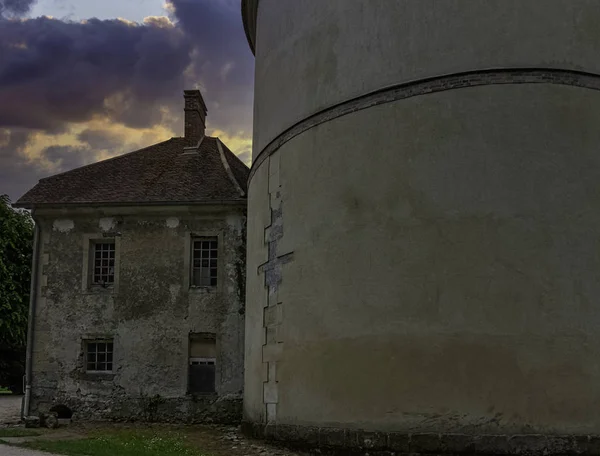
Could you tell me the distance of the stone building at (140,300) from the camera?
1641 cm

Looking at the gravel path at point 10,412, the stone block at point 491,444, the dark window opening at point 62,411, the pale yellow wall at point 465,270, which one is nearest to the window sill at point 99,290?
the dark window opening at point 62,411

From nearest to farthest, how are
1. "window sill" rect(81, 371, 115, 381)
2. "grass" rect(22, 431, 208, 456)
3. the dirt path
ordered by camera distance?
"grass" rect(22, 431, 208, 456) → the dirt path → "window sill" rect(81, 371, 115, 381)

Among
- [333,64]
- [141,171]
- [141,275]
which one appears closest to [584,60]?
[333,64]

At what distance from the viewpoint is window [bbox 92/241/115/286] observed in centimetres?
1731

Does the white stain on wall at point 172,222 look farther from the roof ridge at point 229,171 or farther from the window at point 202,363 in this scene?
the window at point 202,363

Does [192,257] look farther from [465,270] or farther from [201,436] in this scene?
[465,270]

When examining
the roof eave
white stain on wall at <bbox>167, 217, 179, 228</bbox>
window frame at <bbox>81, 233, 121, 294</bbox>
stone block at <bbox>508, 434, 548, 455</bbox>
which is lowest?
stone block at <bbox>508, 434, 548, 455</bbox>

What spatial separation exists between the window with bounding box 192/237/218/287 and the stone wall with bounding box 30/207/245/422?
0.80 feet

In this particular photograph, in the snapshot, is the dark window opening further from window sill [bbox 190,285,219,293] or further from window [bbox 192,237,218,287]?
window [bbox 192,237,218,287]

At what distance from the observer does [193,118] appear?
67.5ft

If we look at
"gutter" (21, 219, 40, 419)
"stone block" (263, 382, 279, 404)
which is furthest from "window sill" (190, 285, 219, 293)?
"stone block" (263, 382, 279, 404)

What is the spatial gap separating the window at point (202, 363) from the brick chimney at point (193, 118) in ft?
20.1

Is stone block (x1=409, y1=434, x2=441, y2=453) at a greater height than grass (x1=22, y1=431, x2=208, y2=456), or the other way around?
stone block (x1=409, y1=434, x2=441, y2=453)

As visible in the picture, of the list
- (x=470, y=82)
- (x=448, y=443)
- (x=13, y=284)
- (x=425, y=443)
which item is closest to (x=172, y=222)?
(x=470, y=82)
